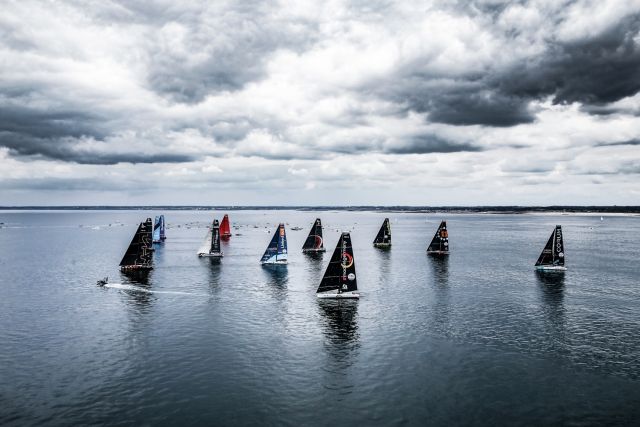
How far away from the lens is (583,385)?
37.2 meters

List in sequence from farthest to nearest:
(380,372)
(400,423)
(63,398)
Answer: (380,372) → (63,398) → (400,423)

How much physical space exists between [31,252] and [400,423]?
14759 cm

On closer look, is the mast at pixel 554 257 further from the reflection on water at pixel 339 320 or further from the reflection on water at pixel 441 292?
the reflection on water at pixel 339 320

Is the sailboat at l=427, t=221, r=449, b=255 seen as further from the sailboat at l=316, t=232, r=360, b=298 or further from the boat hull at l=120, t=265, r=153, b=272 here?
the boat hull at l=120, t=265, r=153, b=272

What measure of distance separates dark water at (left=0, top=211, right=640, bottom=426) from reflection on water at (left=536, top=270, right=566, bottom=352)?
38 cm

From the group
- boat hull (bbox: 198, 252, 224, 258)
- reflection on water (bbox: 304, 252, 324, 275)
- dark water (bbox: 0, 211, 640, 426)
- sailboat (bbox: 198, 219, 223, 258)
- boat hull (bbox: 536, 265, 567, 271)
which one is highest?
sailboat (bbox: 198, 219, 223, 258)

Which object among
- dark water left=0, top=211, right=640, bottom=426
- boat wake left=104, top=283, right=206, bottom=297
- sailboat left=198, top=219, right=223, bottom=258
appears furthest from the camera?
sailboat left=198, top=219, right=223, bottom=258

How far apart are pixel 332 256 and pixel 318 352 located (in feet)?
77.2

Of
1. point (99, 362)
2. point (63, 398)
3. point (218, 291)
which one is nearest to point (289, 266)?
point (218, 291)

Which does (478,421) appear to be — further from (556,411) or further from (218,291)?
(218,291)

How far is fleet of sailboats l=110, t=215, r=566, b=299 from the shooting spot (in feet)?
228

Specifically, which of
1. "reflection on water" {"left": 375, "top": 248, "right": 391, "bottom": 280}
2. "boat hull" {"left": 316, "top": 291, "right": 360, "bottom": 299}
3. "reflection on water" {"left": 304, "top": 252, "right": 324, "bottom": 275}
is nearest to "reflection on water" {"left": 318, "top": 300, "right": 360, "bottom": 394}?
"boat hull" {"left": 316, "top": 291, "right": 360, "bottom": 299}

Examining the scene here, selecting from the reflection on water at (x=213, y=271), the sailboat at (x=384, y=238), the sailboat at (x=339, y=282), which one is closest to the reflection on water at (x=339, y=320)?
the sailboat at (x=339, y=282)

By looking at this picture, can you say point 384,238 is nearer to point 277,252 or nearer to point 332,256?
point 277,252
